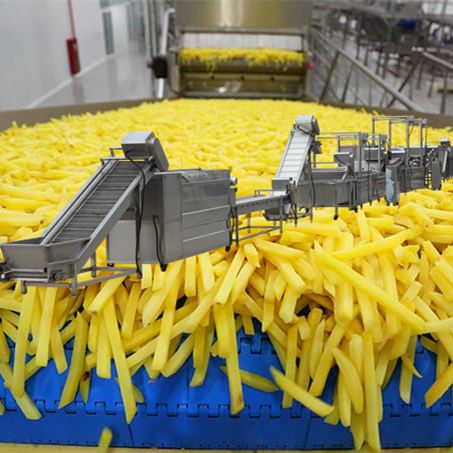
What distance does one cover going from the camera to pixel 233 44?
478cm

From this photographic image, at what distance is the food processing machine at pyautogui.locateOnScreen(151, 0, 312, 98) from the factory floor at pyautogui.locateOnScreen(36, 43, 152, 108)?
6.76 ft

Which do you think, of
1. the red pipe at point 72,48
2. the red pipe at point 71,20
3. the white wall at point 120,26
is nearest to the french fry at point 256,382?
the red pipe at point 72,48

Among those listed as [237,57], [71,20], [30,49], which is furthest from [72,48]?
[237,57]

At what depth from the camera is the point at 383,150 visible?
85 cm

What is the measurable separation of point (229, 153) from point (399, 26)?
28.8 feet

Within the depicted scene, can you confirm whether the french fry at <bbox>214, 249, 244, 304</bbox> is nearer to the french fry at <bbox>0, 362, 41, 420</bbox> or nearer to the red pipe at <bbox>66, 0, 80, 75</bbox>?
the french fry at <bbox>0, 362, 41, 420</bbox>

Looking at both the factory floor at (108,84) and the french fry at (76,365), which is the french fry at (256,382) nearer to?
the french fry at (76,365)

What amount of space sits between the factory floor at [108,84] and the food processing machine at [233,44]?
2062 millimetres

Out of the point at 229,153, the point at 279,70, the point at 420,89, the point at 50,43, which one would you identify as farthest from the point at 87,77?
the point at 229,153

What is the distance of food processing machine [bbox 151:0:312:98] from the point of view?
14.9 feet

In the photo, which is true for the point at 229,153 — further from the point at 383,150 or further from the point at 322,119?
the point at 322,119

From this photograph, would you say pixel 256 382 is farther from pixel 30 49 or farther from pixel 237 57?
pixel 30 49

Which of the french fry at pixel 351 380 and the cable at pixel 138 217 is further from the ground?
the cable at pixel 138 217

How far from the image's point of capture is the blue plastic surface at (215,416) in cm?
74
